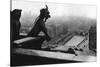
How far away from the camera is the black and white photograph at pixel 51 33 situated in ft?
9.08

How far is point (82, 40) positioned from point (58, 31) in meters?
0.45

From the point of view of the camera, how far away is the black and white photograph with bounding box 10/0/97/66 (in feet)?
9.08

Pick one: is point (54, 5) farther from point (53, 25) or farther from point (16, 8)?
point (16, 8)

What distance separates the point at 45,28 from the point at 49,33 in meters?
0.11

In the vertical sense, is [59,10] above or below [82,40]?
above

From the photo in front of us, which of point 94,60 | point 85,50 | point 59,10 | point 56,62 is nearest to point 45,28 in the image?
point 59,10

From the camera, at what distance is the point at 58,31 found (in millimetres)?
3021

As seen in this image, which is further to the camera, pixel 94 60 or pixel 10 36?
pixel 94 60

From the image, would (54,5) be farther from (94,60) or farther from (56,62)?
(94,60)

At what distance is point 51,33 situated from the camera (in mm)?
2973
